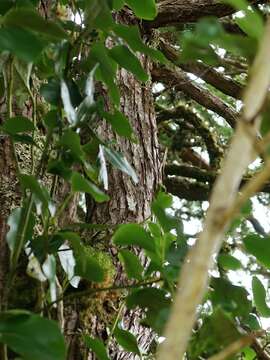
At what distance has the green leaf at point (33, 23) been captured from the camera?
24.8 inches

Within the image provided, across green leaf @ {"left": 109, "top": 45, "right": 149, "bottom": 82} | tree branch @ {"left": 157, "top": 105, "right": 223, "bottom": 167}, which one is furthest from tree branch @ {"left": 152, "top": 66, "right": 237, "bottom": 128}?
green leaf @ {"left": 109, "top": 45, "right": 149, "bottom": 82}

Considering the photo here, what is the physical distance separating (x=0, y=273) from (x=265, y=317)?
37 centimetres

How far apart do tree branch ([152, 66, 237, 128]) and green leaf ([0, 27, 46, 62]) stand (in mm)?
1152

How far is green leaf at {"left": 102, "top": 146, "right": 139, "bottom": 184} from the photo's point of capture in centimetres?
71

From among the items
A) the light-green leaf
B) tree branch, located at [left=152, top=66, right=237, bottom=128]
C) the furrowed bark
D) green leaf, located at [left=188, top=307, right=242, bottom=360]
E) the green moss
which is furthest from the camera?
tree branch, located at [left=152, top=66, right=237, bottom=128]

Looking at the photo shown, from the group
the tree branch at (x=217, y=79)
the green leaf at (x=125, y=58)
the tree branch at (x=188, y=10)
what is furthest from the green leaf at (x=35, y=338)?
the tree branch at (x=217, y=79)

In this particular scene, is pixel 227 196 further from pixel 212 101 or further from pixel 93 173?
pixel 212 101

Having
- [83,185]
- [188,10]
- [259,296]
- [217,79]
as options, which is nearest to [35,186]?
[83,185]

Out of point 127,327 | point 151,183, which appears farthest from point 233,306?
point 151,183

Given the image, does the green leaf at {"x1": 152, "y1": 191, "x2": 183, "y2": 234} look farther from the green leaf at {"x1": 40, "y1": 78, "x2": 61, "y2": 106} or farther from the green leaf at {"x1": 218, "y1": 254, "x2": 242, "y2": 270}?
the green leaf at {"x1": 40, "y1": 78, "x2": 61, "y2": 106}

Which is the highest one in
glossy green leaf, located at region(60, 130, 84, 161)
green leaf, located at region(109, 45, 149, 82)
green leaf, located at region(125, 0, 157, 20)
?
green leaf, located at region(125, 0, 157, 20)

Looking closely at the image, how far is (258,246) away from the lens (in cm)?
66

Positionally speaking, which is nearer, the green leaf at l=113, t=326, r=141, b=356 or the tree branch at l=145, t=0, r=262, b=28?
the green leaf at l=113, t=326, r=141, b=356

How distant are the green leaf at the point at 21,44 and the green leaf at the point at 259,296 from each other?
37cm
